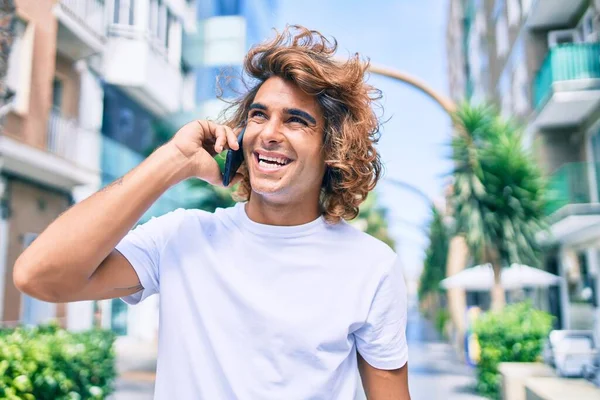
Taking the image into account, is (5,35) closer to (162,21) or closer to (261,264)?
(162,21)

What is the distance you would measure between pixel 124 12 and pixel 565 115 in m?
10.9

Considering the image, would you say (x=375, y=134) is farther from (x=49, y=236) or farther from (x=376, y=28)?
(x=376, y=28)

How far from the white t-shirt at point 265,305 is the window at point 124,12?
3790 mm

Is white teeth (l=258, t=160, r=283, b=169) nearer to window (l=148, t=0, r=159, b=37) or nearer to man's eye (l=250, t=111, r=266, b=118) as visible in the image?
man's eye (l=250, t=111, r=266, b=118)

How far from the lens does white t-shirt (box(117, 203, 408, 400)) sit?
1.34 meters

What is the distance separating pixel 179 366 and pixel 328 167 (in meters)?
0.69

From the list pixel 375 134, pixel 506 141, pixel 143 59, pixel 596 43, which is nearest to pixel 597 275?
pixel 596 43

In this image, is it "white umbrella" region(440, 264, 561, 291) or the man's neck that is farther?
"white umbrella" region(440, 264, 561, 291)

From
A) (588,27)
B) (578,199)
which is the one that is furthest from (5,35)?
(588,27)

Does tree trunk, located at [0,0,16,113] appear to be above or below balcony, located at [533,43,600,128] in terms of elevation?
below

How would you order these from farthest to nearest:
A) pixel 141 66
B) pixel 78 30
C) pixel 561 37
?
pixel 561 37, pixel 78 30, pixel 141 66

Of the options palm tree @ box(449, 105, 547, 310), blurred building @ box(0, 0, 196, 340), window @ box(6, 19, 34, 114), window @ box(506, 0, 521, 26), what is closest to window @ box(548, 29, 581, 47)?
window @ box(506, 0, 521, 26)

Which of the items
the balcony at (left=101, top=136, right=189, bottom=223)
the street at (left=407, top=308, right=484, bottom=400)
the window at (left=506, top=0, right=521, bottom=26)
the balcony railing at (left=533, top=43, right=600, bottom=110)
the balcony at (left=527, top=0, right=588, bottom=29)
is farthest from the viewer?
the window at (left=506, top=0, right=521, bottom=26)

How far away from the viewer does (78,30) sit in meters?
5.45
